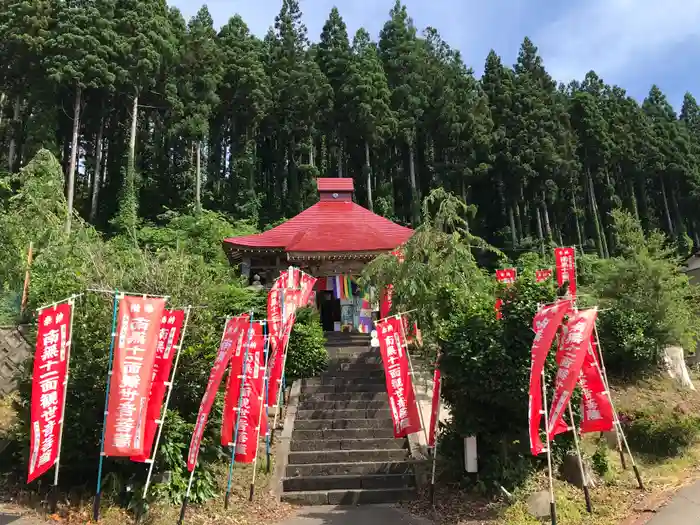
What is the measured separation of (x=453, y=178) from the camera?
98.1 ft

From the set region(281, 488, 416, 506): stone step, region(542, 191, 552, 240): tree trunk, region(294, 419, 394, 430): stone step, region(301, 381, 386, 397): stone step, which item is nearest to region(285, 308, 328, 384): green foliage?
region(301, 381, 386, 397): stone step

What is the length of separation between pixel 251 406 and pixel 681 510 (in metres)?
5.71

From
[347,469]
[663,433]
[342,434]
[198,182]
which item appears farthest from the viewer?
[198,182]

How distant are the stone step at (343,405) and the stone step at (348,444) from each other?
1094 mm

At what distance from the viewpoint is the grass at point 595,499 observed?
6.22m

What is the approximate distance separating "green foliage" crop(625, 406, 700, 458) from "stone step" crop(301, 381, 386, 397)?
180 inches

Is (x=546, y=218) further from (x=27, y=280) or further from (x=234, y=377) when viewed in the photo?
(x=234, y=377)

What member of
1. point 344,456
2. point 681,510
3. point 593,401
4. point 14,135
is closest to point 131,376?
point 344,456

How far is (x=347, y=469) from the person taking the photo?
7949 millimetres

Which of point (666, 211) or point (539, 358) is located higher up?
point (666, 211)

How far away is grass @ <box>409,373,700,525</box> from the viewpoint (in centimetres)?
622

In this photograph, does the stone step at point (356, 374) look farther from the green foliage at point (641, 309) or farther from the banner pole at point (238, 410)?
the green foliage at point (641, 309)

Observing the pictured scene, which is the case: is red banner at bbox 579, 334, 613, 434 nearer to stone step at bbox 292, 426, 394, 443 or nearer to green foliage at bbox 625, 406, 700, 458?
green foliage at bbox 625, 406, 700, 458

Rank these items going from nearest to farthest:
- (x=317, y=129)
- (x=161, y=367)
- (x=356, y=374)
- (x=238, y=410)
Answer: (x=161, y=367) < (x=238, y=410) < (x=356, y=374) < (x=317, y=129)
